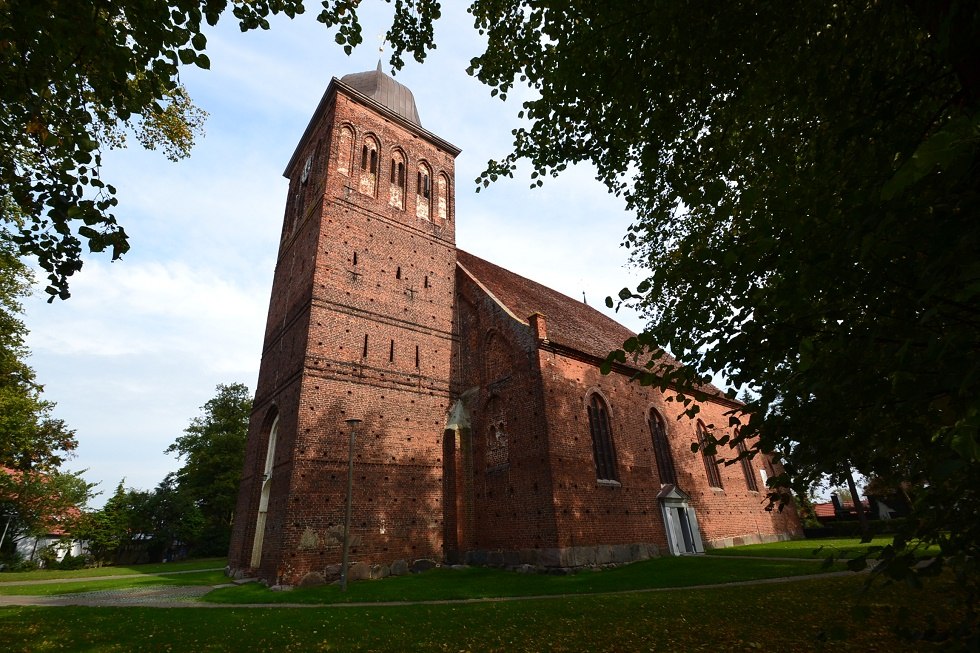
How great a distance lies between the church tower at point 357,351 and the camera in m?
14.9

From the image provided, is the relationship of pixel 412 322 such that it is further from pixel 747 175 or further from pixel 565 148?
pixel 747 175

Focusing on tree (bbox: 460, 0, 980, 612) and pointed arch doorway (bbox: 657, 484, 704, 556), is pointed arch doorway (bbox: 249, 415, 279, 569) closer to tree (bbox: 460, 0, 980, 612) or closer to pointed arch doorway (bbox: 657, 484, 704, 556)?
pointed arch doorway (bbox: 657, 484, 704, 556)

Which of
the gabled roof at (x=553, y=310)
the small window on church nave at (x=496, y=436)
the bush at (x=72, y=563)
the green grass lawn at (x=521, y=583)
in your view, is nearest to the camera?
the green grass lawn at (x=521, y=583)

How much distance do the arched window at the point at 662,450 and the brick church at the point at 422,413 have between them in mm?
82

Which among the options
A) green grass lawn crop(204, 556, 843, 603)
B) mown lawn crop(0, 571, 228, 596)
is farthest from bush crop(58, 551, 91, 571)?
green grass lawn crop(204, 556, 843, 603)

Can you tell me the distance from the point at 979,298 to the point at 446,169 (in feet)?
76.5

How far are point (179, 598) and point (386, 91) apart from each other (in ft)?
72.3

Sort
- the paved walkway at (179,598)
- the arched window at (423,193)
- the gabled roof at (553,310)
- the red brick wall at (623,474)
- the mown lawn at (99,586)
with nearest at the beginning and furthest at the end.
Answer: the paved walkway at (179,598) → the red brick wall at (623,474) → the mown lawn at (99,586) → the gabled roof at (553,310) → the arched window at (423,193)

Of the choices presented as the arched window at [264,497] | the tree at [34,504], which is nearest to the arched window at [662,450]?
the arched window at [264,497]

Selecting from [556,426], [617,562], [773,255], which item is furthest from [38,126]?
[617,562]

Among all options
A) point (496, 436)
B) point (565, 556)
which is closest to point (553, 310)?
point (496, 436)

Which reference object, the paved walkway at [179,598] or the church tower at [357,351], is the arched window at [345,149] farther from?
the paved walkway at [179,598]

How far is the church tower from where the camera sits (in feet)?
49.0

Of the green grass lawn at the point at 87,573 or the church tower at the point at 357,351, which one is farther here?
the green grass lawn at the point at 87,573
